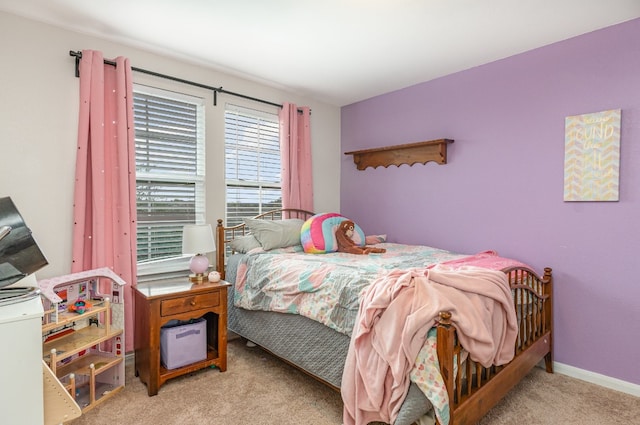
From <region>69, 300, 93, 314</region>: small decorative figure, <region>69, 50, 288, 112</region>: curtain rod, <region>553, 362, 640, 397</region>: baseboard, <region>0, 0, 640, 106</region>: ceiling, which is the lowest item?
<region>553, 362, 640, 397</region>: baseboard

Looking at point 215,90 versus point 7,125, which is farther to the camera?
point 215,90

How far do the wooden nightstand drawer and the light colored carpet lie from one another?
483 millimetres

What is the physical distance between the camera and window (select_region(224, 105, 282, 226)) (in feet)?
10.7

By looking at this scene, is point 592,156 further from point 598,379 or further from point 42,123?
point 42,123

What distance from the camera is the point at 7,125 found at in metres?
2.16

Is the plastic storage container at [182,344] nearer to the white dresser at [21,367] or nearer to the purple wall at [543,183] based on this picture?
the white dresser at [21,367]

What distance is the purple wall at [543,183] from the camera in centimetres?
230

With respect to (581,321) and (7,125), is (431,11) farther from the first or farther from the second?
(7,125)

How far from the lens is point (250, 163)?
134 inches

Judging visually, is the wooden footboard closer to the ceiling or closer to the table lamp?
the ceiling

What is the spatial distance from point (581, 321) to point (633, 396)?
1.62 feet

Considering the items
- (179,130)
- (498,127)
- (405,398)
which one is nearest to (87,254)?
(179,130)

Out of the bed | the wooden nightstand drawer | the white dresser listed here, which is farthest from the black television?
the bed

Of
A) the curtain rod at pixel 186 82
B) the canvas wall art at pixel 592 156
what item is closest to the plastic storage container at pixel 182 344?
the curtain rod at pixel 186 82
